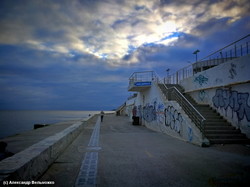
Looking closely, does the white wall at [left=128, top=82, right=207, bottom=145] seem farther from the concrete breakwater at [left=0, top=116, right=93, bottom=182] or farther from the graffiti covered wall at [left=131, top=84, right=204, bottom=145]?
the concrete breakwater at [left=0, top=116, right=93, bottom=182]

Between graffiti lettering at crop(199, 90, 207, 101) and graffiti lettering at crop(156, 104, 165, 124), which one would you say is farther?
graffiti lettering at crop(156, 104, 165, 124)

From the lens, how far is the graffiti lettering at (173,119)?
11.1 m

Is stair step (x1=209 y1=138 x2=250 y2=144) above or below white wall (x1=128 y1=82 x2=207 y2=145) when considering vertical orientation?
below

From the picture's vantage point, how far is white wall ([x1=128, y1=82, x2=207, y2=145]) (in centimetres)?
980

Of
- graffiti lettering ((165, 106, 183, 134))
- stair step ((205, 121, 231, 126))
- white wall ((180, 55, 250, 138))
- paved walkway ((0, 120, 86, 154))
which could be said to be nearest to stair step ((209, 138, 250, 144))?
white wall ((180, 55, 250, 138))

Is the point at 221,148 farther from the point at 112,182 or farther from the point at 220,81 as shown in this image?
the point at 112,182

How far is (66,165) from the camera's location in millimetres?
5551

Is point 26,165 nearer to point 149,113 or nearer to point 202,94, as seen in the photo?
point 202,94

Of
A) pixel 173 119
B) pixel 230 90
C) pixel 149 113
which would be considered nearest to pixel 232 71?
pixel 230 90

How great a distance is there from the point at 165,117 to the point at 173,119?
162 centimetres

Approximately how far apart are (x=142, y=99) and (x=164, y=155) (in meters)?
15.1

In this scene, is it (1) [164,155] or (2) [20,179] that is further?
(1) [164,155]

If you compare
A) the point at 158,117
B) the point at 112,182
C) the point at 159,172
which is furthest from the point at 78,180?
the point at 158,117

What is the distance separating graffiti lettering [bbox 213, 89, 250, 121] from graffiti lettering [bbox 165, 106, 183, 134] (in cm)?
300
